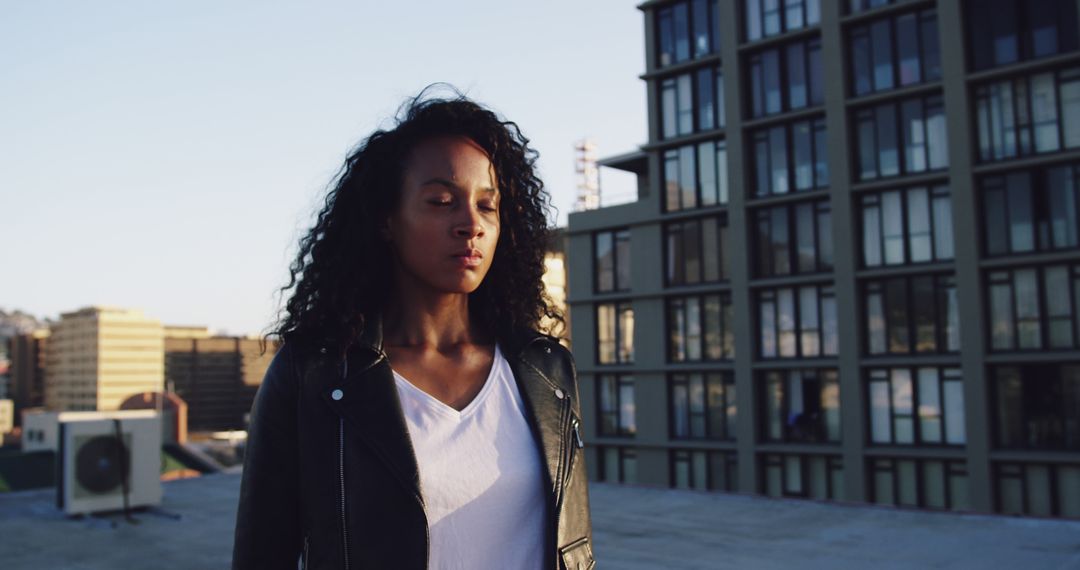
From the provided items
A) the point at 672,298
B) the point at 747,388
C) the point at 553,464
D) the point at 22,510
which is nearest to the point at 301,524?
the point at 553,464

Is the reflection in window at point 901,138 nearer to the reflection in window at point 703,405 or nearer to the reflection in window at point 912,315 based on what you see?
the reflection in window at point 912,315

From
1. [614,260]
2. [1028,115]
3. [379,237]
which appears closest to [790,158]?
[1028,115]

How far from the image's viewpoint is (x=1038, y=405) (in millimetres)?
25641

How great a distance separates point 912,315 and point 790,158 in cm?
655

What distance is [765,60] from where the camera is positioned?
31750mm

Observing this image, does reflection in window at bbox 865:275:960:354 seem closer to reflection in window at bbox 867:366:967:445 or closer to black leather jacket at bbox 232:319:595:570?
reflection in window at bbox 867:366:967:445

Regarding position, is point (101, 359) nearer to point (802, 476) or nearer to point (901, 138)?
point (802, 476)

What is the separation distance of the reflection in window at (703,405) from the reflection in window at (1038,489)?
28.5ft

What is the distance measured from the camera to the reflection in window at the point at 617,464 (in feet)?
115

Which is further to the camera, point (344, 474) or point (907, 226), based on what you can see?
point (907, 226)

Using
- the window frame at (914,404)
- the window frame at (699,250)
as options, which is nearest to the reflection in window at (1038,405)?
the window frame at (914,404)

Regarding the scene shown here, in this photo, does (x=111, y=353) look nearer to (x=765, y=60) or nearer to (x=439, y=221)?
(x=765, y=60)

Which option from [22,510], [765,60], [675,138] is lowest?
[22,510]

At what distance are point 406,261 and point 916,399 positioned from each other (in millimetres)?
28040
